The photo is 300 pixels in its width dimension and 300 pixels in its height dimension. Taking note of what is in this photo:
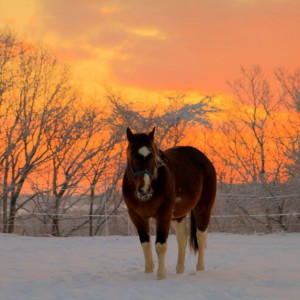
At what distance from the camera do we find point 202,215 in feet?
22.6

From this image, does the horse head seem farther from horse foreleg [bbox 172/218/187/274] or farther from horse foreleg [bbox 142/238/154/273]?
horse foreleg [bbox 172/218/187/274]

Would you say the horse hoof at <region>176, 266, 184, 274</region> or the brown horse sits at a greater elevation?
the brown horse

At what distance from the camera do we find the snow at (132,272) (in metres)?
4.95

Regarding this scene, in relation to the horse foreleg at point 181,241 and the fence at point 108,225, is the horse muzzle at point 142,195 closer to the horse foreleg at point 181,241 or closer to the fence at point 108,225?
the horse foreleg at point 181,241

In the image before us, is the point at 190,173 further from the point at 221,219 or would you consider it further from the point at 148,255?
the point at 221,219

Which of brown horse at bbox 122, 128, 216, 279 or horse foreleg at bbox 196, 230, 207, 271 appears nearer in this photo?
brown horse at bbox 122, 128, 216, 279

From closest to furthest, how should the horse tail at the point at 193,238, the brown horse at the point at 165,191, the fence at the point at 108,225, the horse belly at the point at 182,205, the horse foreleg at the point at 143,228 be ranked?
the brown horse at the point at 165,191 → the horse foreleg at the point at 143,228 → the horse belly at the point at 182,205 → the horse tail at the point at 193,238 → the fence at the point at 108,225

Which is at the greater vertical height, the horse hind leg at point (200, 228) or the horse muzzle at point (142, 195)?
the horse muzzle at point (142, 195)

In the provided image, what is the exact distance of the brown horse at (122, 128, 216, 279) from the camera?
5410mm

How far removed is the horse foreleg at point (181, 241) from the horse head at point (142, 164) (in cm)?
137

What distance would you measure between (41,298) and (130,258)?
370 cm

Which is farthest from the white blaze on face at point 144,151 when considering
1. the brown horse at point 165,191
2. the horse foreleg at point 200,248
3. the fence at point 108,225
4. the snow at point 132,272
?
the fence at point 108,225

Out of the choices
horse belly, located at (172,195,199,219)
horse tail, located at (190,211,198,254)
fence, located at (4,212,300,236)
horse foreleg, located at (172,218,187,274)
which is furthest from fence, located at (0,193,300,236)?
horse belly, located at (172,195,199,219)

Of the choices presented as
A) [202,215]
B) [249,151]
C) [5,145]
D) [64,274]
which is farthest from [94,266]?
[249,151]
